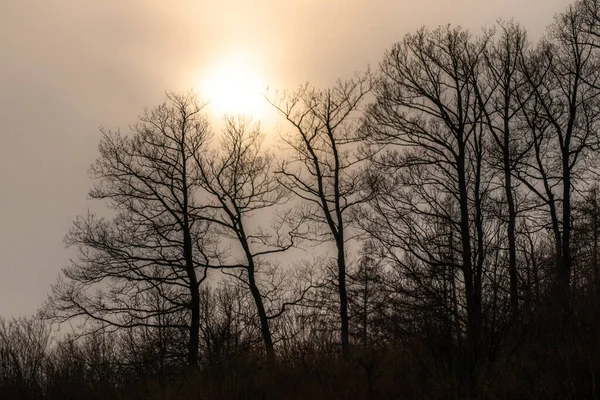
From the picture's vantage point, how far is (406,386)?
17.0m

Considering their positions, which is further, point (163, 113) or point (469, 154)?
point (163, 113)

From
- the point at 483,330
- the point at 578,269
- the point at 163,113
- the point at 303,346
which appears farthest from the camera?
the point at 163,113

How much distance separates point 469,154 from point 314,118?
632 centimetres

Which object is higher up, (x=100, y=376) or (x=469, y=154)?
(x=469, y=154)

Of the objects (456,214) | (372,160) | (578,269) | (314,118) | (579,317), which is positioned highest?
(314,118)

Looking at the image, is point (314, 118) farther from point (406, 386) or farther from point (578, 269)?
point (406, 386)

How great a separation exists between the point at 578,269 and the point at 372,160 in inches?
329

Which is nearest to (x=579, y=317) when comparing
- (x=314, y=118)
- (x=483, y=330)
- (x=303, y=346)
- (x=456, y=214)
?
(x=483, y=330)

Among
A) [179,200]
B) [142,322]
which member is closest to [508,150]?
[179,200]

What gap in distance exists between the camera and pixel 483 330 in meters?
15.2

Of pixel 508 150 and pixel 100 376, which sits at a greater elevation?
pixel 508 150

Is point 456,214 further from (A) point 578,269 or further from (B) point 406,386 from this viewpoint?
(B) point 406,386

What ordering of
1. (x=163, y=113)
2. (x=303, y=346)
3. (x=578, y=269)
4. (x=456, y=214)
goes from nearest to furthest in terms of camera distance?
(x=303, y=346), (x=578, y=269), (x=456, y=214), (x=163, y=113)

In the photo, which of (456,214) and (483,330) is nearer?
(483,330)
